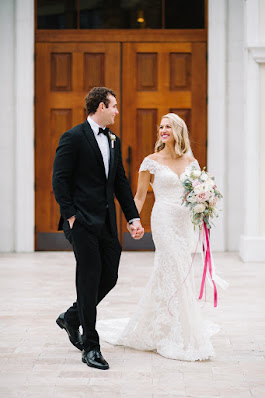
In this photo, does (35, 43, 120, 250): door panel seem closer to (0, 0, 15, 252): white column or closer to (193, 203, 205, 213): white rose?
(0, 0, 15, 252): white column

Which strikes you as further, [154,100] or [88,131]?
[154,100]

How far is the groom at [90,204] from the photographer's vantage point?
4.05 meters

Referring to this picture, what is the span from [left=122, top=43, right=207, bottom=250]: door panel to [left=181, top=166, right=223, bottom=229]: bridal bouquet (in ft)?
17.5

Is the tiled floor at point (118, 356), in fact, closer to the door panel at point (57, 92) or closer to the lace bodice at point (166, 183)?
the lace bodice at point (166, 183)

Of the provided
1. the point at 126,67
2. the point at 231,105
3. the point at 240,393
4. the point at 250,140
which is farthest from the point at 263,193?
the point at 240,393

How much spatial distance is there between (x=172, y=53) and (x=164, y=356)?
637 centimetres

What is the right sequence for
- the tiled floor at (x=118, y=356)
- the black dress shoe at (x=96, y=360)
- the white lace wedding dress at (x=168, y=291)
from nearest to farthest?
1. the tiled floor at (x=118, y=356)
2. the black dress shoe at (x=96, y=360)
3. the white lace wedding dress at (x=168, y=291)

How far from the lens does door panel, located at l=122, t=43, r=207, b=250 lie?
9773 mm

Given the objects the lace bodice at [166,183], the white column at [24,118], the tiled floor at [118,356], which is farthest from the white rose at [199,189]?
the white column at [24,118]

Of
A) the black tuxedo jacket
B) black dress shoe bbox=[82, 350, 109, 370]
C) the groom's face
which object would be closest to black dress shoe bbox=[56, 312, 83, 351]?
black dress shoe bbox=[82, 350, 109, 370]

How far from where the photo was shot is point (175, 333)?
4422 mm

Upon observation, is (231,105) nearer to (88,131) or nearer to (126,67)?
(126,67)

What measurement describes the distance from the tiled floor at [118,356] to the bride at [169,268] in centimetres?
16

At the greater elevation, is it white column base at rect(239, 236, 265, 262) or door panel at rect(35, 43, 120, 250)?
door panel at rect(35, 43, 120, 250)
